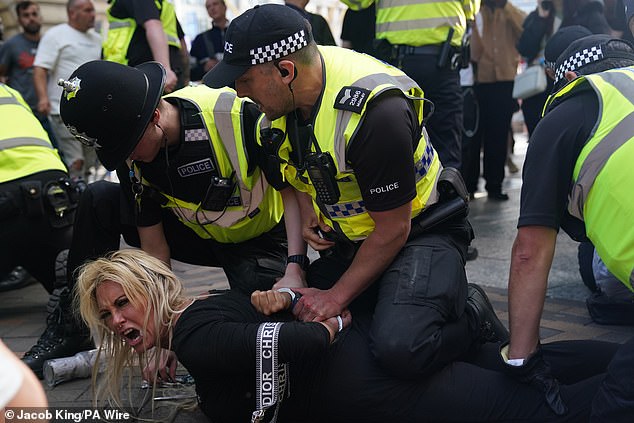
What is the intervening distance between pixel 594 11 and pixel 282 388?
158 inches

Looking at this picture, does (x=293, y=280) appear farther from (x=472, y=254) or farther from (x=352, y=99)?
(x=472, y=254)

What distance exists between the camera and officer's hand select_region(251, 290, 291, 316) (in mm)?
2641

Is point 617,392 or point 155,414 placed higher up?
point 617,392

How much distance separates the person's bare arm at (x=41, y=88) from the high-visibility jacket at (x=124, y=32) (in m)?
2.06

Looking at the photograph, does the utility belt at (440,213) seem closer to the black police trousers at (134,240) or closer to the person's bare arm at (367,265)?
the person's bare arm at (367,265)

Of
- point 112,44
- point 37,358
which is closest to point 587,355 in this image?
point 37,358

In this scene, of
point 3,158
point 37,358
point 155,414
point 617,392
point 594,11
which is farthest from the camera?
point 594,11

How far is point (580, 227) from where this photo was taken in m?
2.41

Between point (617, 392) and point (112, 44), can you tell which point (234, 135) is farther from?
point (112, 44)

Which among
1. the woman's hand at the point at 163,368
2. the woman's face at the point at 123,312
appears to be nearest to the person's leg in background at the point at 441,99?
the woman's hand at the point at 163,368

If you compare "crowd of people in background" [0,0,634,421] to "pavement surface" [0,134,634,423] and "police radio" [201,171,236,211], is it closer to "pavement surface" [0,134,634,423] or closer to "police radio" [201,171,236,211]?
Result: "police radio" [201,171,236,211]

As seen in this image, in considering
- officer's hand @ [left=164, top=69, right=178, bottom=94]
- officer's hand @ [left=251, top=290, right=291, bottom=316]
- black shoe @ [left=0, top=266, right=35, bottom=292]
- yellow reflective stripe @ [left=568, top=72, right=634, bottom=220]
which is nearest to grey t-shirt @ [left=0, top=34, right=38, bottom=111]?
black shoe @ [left=0, top=266, right=35, bottom=292]

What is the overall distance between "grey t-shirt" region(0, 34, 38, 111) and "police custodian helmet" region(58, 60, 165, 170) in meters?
5.00

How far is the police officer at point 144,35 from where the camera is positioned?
477 cm
